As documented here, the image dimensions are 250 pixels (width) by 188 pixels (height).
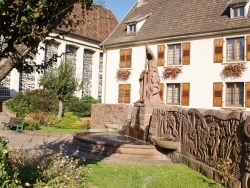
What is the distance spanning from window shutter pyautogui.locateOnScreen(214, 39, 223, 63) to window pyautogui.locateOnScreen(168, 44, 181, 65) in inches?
119

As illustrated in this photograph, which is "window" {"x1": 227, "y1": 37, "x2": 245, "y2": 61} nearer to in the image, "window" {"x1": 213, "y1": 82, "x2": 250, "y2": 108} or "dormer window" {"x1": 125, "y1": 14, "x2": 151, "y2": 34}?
"window" {"x1": 213, "y1": 82, "x2": 250, "y2": 108}

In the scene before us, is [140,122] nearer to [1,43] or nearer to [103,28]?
[1,43]

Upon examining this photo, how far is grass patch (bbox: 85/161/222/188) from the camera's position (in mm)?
8016

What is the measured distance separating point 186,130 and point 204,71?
13.3m

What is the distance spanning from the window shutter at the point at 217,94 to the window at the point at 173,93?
303 cm

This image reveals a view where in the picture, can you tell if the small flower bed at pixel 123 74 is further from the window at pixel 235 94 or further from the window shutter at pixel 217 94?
the window at pixel 235 94

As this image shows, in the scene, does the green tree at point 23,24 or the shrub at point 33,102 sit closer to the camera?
the green tree at point 23,24

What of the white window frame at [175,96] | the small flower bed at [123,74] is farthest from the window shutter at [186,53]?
the small flower bed at [123,74]

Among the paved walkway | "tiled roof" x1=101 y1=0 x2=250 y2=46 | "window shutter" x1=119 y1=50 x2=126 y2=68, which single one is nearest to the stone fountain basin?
the paved walkway

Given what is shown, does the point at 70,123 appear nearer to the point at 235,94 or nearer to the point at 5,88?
the point at 5,88

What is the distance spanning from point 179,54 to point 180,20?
278 cm

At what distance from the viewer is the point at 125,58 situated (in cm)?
2742

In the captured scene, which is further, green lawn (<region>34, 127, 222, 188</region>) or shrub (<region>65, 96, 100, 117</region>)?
shrub (<region>65, 96, 100, 117</region>)

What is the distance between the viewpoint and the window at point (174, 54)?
24520 mm
